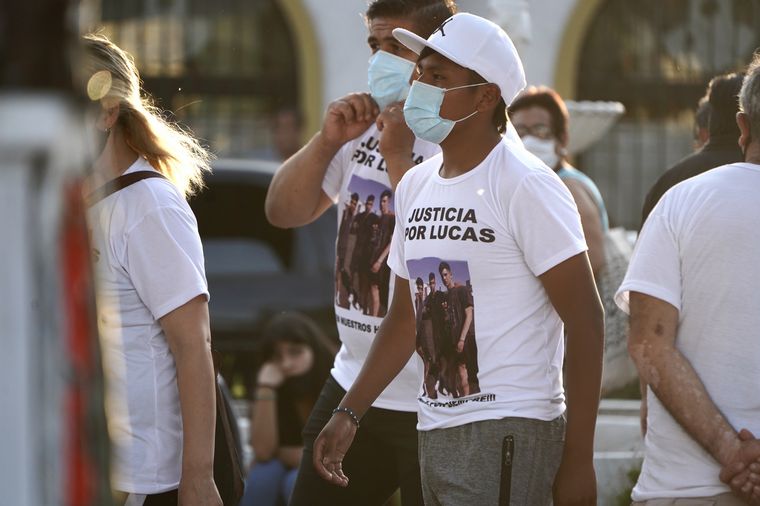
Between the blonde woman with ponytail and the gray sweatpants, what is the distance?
527 millimetres

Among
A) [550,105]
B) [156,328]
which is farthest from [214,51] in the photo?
[156,328]

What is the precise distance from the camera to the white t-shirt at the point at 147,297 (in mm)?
3211

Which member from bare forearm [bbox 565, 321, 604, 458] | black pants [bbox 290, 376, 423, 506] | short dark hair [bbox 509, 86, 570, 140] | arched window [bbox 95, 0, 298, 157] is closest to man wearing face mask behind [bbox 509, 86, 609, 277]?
short dark hair [bbox 509, 86, 570, 140]

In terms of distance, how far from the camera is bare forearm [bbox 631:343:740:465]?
10.5 feet

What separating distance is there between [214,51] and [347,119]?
466 inches

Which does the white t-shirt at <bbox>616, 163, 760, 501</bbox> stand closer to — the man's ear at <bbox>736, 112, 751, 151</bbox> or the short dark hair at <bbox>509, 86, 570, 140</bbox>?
the man's ear at <bbox>736, 112, 751, 151</bbox>

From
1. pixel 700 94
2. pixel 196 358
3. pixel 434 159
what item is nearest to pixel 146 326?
pixel 196 358

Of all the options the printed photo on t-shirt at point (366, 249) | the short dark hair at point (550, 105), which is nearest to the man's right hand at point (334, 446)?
the printed photo on t-shirt at point (366, 249)

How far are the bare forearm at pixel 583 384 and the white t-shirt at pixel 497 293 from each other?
0.07 m

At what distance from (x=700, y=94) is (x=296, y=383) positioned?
34.0 ft

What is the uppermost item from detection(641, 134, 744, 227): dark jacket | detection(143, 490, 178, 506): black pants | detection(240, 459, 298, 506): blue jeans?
detection(641, 134, 744, 227): dark jacket

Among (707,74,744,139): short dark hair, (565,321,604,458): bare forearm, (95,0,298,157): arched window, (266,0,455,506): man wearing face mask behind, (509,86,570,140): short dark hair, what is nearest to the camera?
(565,321,604,458): bare forearm

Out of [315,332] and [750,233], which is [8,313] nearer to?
[750,233]

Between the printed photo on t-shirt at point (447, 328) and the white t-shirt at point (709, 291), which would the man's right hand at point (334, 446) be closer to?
the printed photo on t-shirt at point (447, 328)
